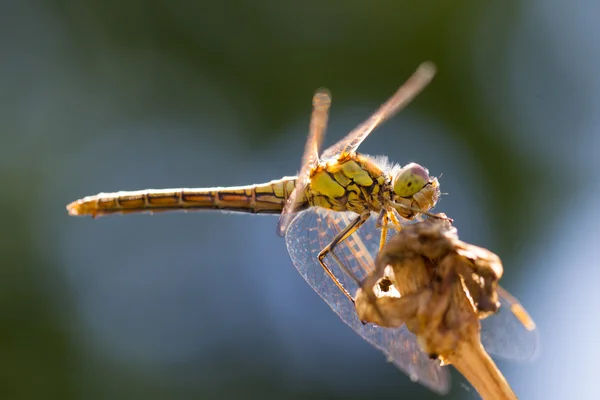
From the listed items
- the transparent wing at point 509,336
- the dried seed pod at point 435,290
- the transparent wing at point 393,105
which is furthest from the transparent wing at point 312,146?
the dried seed pod at point 435,290

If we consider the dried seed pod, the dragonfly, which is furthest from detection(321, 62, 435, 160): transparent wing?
the dried seed pod

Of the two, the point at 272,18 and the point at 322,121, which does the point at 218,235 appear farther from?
the point at 322,121

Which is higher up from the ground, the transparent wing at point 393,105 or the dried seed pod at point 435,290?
the transparent wing at point 393,105

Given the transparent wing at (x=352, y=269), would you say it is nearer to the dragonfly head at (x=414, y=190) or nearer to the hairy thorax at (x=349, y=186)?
the hairy thorax at (x=349, y=186)

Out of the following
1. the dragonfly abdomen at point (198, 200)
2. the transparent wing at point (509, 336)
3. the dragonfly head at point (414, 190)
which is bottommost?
the transparent wing at point (509, 336)

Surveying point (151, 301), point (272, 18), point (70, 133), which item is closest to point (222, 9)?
point (272, 18)

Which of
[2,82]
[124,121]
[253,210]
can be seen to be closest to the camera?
[253,210]
